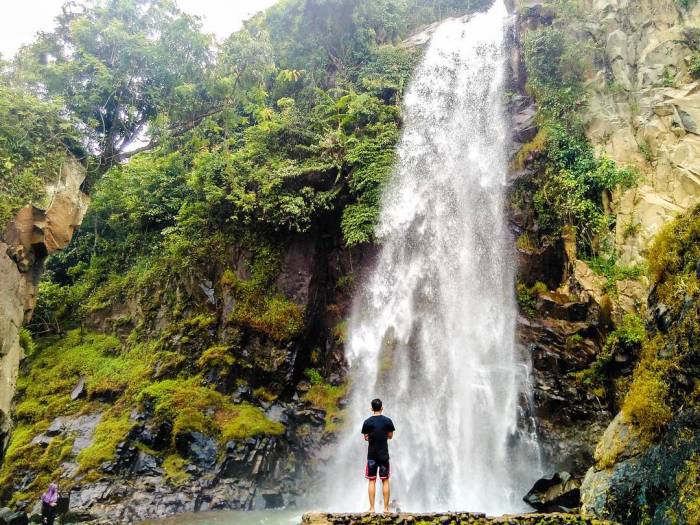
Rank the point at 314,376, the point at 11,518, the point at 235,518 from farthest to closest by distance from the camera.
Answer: the point at 314,376, the point at 235,518, the point at 11,518

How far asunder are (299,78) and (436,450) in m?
16.9

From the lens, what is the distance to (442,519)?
4727 mm

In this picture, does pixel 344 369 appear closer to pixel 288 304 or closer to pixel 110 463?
pixel 288 304

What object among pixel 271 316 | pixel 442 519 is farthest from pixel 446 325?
pixel 442 519

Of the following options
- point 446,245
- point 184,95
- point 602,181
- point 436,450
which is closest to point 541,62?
point 602,181

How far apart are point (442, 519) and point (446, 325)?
883 cm

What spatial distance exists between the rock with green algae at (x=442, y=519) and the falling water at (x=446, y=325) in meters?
5.23

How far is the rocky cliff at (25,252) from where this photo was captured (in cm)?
787

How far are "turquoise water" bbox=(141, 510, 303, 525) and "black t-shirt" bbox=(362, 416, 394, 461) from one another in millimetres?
4298

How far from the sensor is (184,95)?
482 inches

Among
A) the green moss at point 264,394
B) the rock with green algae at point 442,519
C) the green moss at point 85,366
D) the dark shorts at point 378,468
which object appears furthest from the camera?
the green moss at point 85,366

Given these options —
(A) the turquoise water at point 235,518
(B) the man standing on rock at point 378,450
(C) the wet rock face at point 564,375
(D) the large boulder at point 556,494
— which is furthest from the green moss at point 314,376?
(B) the man standing on rock at point 378,450

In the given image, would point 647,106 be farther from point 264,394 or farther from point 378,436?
point 264,394

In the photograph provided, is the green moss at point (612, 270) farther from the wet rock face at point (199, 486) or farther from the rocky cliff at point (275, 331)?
the wet rock face at point (199, 486)
